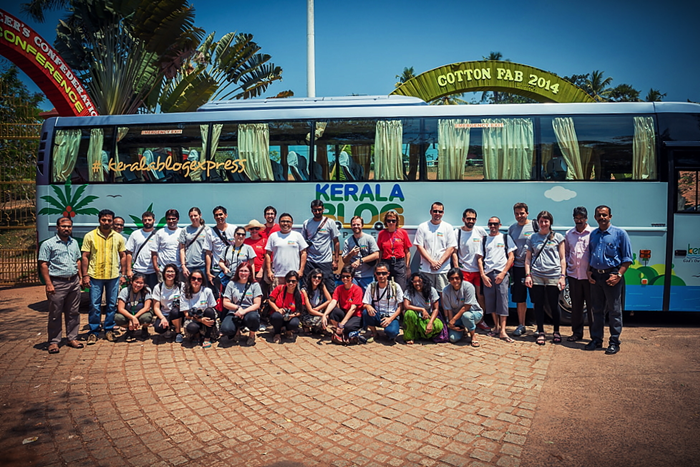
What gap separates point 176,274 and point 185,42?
10896 millimetres

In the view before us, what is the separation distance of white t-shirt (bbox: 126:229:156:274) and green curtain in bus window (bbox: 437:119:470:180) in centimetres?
503

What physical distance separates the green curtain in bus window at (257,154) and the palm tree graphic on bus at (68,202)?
10.5 feet

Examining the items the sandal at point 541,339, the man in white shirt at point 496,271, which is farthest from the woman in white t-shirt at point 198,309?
the sandal at point 541,339

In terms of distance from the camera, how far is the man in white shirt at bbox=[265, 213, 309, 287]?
7441 mm

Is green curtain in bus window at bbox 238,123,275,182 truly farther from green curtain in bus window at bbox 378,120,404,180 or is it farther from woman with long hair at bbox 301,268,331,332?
woman with long hair at bbox 301,268,331,332

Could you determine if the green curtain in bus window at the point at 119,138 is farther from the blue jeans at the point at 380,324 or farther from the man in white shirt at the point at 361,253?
the blue jeans at the point at 380,324

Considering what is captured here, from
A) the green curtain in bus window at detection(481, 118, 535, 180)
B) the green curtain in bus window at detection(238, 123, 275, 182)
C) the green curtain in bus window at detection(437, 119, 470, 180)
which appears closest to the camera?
the green curtain in bus window at detection(481, 118, 535, 180)

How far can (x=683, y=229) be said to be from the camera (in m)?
7.52

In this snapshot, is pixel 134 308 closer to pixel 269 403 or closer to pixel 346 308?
pixel 346 308

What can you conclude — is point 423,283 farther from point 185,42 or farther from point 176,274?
point 185,42

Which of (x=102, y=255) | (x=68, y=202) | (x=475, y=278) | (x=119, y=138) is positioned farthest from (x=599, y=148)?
(x=68, y=202)

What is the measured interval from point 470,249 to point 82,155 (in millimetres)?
7535

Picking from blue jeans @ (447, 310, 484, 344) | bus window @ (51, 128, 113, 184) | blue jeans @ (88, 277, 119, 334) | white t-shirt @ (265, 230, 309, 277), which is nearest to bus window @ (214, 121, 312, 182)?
white t-shirt @ (265, 230, 309, 277)

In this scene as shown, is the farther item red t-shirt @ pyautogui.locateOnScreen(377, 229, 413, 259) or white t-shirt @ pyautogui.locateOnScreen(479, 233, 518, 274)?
red t-shirt @ pyautogui.locateOnScreen(377, 229, 413, 259)
